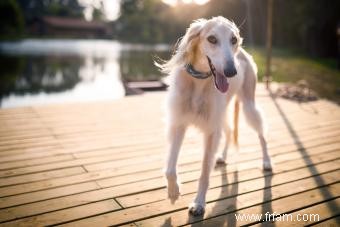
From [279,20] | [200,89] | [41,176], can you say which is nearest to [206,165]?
[200,89]

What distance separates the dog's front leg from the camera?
324cm

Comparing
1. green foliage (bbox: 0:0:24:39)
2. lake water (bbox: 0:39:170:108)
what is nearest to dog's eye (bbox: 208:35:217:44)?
lake water (bbox: 0:39:170:108)

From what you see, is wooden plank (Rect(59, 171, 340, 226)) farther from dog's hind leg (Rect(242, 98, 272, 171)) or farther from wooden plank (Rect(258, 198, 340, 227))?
dog's hind leg (Rect(242, 98, 272, 171))

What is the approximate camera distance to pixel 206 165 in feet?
11.0

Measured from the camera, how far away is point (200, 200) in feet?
10.6

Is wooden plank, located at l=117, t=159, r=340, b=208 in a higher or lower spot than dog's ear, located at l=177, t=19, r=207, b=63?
lower

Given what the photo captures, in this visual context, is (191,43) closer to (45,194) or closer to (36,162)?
(45,194)

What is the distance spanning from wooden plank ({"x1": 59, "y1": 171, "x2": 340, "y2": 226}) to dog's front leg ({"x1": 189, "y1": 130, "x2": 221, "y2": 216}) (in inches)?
5.0

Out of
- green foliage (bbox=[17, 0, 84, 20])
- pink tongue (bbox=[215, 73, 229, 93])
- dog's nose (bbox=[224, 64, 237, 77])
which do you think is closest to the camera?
dog's nose (bbox=[224, 64, 237, 77])

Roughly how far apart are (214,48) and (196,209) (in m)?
1.42

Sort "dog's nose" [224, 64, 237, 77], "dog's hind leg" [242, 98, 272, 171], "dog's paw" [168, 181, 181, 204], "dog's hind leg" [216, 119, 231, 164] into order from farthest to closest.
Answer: "dog's hind leg" [216, 119, 231, 164] < "dog's hind leg" [242, 98, 272, 171] < "dog's paw" [168, 181, 181, 204] < "dog's nose" [224, 64, 237, 77]

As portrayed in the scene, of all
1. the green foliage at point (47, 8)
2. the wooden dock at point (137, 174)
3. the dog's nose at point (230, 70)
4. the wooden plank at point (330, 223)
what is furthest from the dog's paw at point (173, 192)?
the green foliage at point (47, 8)

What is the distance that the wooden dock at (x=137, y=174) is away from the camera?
10.2 feet

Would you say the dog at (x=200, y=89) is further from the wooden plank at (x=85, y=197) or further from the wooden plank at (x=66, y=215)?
the wooden plank at (x=66, y=215)
